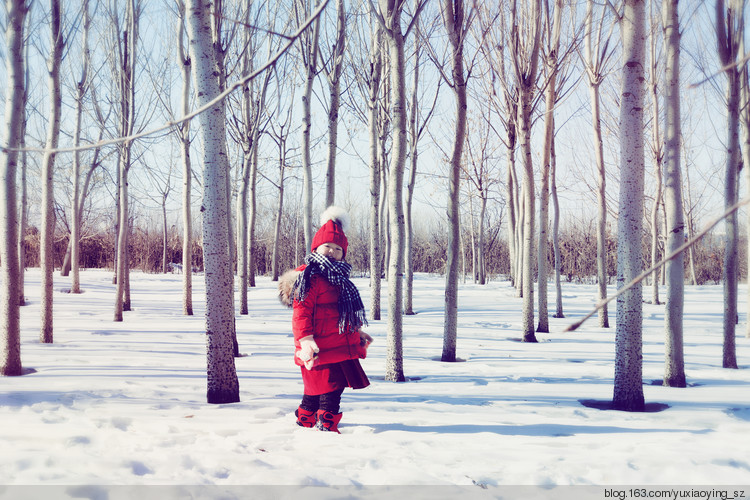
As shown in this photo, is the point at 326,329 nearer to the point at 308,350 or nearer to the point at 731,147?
the point at 308,350

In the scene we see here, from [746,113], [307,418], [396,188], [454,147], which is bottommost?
[307,418]

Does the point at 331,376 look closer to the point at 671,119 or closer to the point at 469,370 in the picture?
the point at 469,370

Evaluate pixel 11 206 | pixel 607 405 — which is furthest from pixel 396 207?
pixel 11 206

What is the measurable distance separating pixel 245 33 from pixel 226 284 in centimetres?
652

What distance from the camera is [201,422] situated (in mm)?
3109

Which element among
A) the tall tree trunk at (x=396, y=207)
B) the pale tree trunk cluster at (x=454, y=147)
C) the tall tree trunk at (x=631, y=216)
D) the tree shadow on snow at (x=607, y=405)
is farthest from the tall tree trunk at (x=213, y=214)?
the tall tree trunk at (x=631, y=216)

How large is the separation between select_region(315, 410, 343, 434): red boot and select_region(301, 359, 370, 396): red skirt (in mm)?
126

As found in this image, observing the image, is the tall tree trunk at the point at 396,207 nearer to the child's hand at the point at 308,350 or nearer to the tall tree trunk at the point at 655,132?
the child's hand at the point at 308,350

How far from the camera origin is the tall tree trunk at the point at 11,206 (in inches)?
169

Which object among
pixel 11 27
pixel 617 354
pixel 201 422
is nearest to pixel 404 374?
pixel 617 354

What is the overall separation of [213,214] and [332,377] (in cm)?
143

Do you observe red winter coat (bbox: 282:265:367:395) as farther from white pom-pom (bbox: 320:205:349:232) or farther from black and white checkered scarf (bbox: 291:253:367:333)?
white pom-pom (bbox: 320:205:349:232)

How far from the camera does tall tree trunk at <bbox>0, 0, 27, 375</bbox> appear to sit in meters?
4.30

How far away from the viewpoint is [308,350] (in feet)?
9.43
